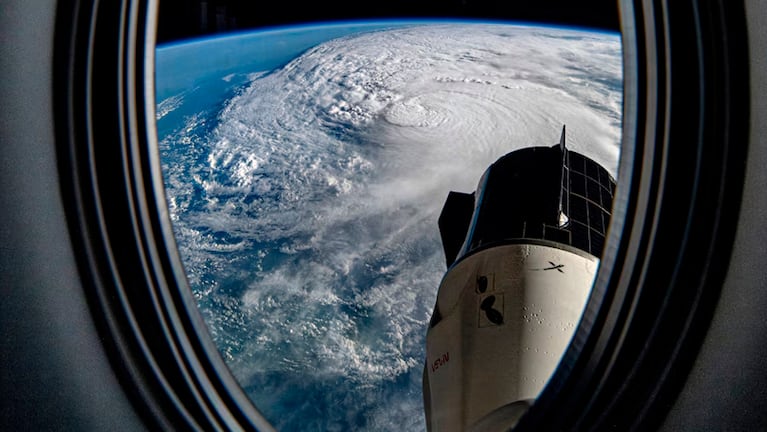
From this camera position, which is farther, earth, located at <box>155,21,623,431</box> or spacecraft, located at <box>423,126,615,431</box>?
earth, located at <box>155,21,623,431</box>

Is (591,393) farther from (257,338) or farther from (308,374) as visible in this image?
(257,338)

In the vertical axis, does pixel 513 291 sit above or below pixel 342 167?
above

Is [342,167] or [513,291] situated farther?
[342,167]

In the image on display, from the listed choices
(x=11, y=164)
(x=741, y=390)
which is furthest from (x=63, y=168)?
(x=741, y=390)

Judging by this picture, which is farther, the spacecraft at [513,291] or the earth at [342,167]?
the earth at [342,167]
